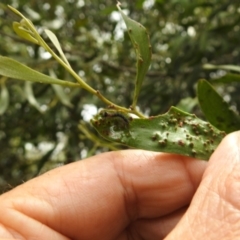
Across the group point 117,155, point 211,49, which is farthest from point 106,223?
point 211,49

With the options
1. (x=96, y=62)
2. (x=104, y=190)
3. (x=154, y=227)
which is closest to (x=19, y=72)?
(x=104, y=190)

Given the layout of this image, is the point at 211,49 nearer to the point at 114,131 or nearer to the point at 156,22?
the point at 156,22

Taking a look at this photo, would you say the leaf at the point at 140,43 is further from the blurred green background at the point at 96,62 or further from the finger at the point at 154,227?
the blurred green background at the point at 96,62

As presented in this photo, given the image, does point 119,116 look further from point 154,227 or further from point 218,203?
point 154,227

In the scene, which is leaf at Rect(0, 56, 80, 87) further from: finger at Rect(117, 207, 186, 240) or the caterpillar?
finger at Rect(117, 207, 186, 240)

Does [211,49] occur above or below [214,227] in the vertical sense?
below

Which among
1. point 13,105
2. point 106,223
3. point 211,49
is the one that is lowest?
point 13,105

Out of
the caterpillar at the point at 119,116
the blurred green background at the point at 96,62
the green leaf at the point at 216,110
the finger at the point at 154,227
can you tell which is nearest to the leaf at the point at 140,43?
the caterpillar at the point at 119,116
